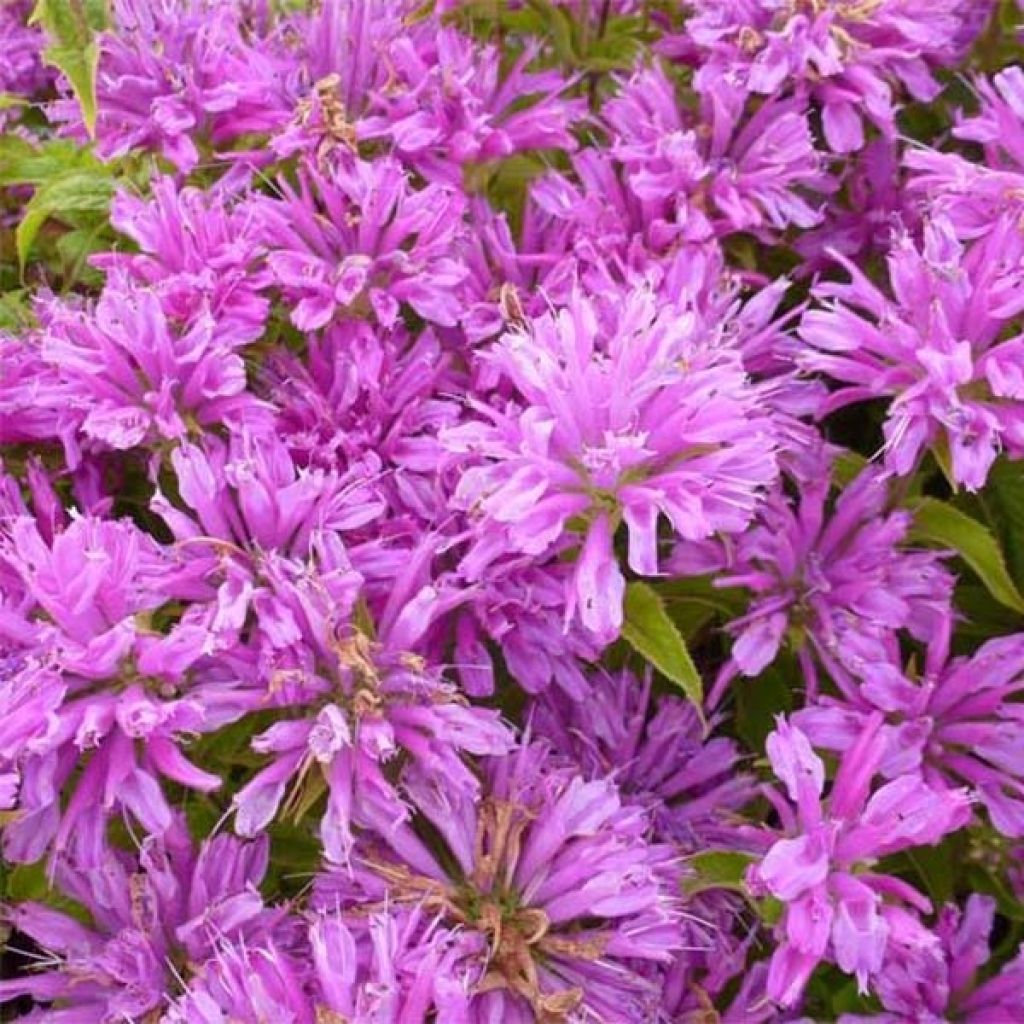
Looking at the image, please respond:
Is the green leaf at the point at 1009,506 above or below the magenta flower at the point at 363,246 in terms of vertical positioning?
below

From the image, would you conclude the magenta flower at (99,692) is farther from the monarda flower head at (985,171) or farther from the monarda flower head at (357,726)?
the monarda flower head at (985,171)

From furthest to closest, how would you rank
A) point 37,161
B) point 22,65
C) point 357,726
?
point 22,65, point 37,161, point 357,726

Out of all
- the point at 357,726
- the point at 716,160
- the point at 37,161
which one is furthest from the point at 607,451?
the point at 37,161

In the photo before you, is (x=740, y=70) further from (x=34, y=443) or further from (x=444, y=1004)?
(x=444, y=1004)

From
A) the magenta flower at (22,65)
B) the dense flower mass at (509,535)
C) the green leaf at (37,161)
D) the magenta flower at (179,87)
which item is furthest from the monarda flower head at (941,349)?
the magenta flower at (22,65)

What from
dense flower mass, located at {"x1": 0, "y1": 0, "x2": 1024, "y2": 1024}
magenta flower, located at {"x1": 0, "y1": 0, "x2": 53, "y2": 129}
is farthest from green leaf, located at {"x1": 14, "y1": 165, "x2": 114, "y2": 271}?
magenta flower, located at {"x1": 0, "y1": 0, "x2": 53, "y2": 129}

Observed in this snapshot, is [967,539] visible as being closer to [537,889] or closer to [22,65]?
[537,889]

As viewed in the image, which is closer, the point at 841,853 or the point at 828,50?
the point at 841,853
